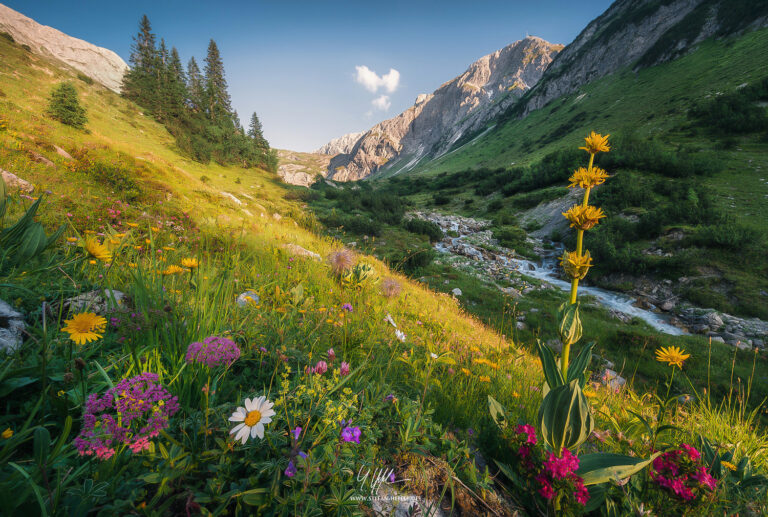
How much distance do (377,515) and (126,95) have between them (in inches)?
1644

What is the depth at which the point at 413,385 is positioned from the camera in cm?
210

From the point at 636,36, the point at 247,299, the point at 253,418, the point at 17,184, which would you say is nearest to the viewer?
the point at 253,418

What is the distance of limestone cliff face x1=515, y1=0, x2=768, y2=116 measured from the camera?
42.4 meters

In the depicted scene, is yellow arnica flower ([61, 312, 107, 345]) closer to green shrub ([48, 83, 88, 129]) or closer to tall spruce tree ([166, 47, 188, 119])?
green shrub ([48, 83, 88, 129])

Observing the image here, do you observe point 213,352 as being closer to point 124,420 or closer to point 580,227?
point 124,420

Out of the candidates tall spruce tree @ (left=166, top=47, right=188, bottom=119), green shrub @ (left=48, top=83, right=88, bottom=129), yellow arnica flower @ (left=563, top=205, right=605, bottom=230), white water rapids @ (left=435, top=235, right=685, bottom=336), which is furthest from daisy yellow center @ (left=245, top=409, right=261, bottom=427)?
tall spruce tree @ (left=166, top=47, right=188, bottom=119)

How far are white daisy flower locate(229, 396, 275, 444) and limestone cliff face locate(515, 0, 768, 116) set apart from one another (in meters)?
68.6

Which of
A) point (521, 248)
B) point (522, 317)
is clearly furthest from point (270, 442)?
point (521, 248)

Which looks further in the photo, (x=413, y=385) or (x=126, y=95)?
(x=126, y=95)

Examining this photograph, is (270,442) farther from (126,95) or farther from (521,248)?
(126,95)

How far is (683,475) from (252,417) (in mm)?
2082

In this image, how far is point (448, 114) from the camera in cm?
15175

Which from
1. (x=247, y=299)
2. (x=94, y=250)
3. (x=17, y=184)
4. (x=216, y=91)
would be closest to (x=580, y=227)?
(x=247, y=299)

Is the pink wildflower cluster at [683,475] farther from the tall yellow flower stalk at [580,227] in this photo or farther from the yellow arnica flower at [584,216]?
the yellow arnica flower at [584,216]
